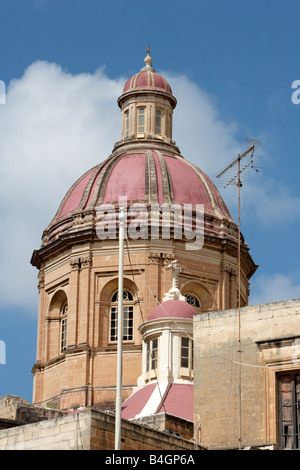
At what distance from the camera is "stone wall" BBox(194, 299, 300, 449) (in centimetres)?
3466

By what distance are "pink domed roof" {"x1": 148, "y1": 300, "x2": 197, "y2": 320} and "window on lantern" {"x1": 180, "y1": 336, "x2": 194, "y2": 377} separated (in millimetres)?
955

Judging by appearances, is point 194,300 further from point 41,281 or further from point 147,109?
point 147,109

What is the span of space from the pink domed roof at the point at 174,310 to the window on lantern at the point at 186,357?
3.13ft

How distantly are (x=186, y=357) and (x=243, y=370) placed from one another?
12.7m

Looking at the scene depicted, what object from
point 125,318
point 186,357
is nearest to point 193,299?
point 125,318

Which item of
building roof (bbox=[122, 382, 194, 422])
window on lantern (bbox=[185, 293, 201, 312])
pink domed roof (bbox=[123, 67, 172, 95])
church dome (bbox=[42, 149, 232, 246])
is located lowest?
building roof (bbox=[122, 382, 194, 422])

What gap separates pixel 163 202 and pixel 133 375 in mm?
8846

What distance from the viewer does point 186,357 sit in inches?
1891

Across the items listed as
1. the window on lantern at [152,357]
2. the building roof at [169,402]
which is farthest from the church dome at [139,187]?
the building roof at [169,402]

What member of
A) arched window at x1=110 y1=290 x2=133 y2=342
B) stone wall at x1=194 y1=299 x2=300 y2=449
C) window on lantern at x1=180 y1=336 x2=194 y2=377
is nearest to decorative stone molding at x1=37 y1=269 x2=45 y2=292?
arched window at x1=110 y1=290 x2=133 y2=342

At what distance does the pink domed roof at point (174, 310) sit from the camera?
48.6 meters

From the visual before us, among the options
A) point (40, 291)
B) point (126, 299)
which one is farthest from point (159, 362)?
point (40, 291)

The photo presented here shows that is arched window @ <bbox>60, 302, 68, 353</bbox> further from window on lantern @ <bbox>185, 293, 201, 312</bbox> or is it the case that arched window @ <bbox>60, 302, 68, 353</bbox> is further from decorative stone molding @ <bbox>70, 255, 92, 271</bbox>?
window on lantern @ <bbox>185, 293, 201, 312</bbox>
